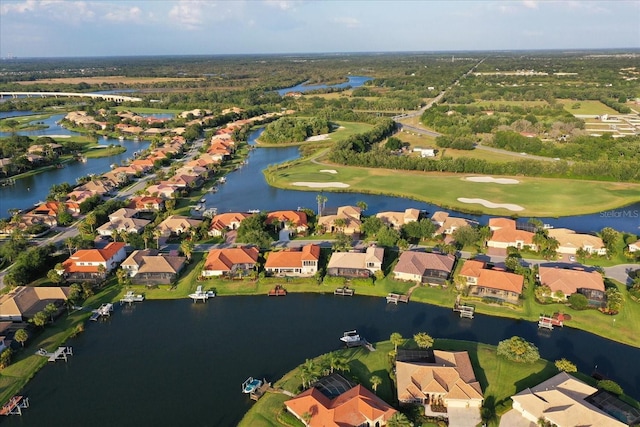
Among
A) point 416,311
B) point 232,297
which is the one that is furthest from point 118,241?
point 416,311

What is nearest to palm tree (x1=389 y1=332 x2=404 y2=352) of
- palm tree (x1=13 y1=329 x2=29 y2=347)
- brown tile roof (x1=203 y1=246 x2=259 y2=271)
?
brown tile roof (x1=203 y1=246 x2=259 y2=271)

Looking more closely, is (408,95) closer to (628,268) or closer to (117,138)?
(117,138)

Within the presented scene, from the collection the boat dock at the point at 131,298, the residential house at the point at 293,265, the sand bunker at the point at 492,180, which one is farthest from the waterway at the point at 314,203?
the boat dock at the point at 131,298

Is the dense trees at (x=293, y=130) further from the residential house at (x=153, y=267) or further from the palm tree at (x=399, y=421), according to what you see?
the palm tree at (x=399, y=421)

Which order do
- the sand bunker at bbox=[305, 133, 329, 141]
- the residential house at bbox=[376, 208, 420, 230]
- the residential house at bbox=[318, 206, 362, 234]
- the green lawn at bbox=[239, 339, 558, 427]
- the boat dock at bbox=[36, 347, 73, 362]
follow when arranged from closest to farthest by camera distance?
the green lawn at bbox=[239, 339, 558, 427] < the boat dock at bbox=[36, 347, 73, 362] < the residential house at bbox=[318, 206, 362, 234] < the residential house at bbox=[376, 208, 420, 230] < the sand bunker at bbox=[305, 133, 329, 141]

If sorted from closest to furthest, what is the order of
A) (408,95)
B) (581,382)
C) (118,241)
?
(581,382)
(118,241)
(408,95)

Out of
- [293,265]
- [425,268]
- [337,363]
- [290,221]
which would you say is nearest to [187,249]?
[293,265]

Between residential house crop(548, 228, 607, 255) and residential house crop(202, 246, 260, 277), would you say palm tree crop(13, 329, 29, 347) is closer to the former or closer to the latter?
residential house crop(202, 246, 260, 277)
